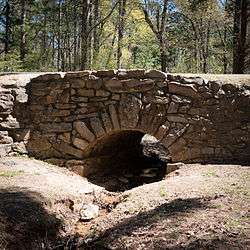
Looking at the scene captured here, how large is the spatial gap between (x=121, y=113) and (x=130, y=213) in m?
3.34

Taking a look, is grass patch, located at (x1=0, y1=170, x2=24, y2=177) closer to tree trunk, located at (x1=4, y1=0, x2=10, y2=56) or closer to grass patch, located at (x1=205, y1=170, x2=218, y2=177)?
grass patch, located at (x1=205, y1=170, x2=218, y2=177)

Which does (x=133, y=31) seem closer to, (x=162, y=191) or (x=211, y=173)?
(x=211, y=173)

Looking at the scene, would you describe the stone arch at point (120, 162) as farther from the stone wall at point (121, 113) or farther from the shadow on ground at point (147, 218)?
the shadow on ground at point (147, 218)

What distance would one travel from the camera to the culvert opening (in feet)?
31.2

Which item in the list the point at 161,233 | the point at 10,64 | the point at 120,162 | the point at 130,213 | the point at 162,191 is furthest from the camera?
the point at 10,64

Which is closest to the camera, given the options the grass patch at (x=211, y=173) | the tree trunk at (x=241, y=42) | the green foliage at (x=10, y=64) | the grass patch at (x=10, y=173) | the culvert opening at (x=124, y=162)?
the grass patch at (x=10, y=173)

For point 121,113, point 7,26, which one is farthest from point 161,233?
point 7,26

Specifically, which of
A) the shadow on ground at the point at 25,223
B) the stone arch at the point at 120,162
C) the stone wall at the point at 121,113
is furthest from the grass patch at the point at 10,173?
the stone arch at the point at 120,162

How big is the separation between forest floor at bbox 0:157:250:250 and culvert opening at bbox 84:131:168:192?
1.91 meters

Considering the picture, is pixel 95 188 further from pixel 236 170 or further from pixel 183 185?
pixel 236 170

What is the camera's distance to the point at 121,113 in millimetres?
8812

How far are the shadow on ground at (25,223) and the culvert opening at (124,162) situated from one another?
3297 millimetres

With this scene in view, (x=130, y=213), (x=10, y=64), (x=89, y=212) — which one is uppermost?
(x=10, y=64)

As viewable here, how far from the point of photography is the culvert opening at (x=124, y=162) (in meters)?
9.50
